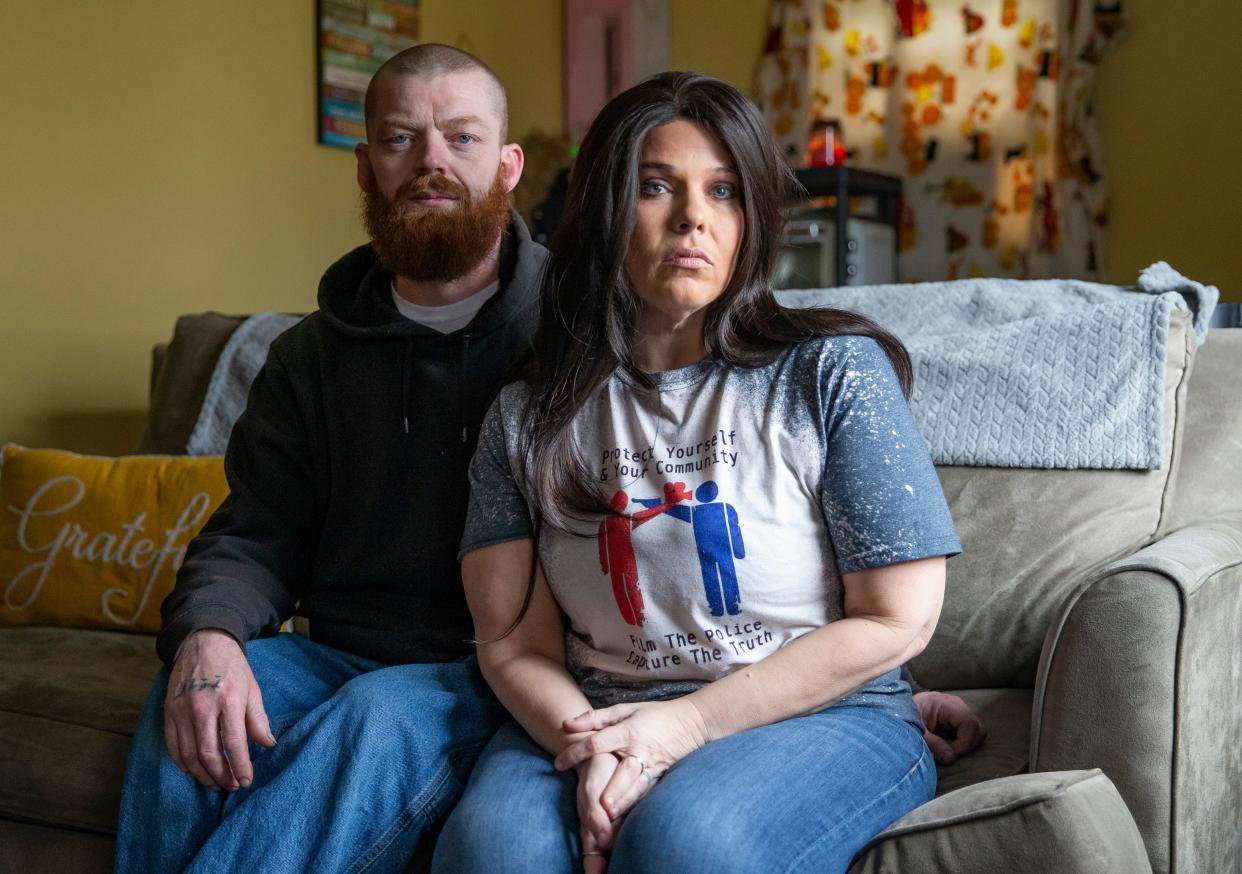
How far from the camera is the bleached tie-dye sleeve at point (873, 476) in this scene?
1161 mm

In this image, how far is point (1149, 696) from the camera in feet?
3.85

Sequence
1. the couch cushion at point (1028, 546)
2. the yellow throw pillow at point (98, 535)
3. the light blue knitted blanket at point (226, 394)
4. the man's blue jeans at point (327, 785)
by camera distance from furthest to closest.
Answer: the light blue knitted blanket at point (226, 394), the yellow throw pillow at point (98, 535), the couch cushion at point (1028, 546), the man's blue jeans at point (327, 785)

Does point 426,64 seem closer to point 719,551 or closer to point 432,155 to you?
point 432,155

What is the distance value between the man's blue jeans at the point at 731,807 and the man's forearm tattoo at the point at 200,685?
0.28 m

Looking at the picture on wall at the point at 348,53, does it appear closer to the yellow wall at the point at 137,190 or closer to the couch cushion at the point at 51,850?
the yellow wall at the point at 137,190

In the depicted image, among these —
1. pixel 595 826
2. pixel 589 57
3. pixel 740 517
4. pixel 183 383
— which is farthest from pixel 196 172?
pixel 595 826

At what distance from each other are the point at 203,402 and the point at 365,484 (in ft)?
3.13

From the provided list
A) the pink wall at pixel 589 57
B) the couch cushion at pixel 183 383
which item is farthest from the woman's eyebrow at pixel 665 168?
the pink wall at pixel 589 57

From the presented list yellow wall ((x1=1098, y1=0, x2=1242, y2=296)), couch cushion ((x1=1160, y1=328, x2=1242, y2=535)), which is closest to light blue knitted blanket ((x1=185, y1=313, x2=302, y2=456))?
couch cushion ((x1=1160, y1=328, x2=1242, y2=535))

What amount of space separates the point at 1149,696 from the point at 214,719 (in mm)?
891

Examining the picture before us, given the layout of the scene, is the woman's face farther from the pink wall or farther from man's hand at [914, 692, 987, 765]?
the pink wall

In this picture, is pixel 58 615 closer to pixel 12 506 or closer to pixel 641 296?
pixel 12 506

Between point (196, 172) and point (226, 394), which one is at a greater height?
point (196, 172)

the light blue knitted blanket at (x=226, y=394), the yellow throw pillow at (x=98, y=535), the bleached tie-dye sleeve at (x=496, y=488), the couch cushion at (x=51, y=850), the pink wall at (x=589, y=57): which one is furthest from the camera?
the pink wall at (x=589, y=57)
